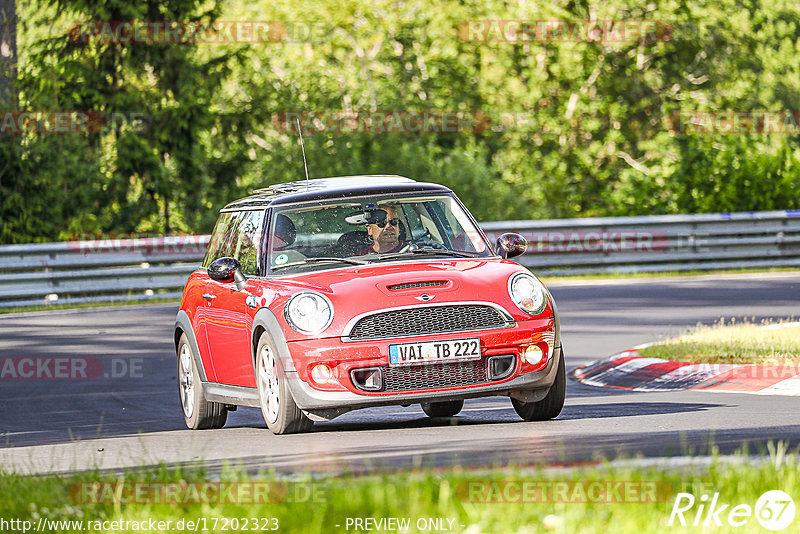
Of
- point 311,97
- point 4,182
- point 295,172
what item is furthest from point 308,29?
point 4,182

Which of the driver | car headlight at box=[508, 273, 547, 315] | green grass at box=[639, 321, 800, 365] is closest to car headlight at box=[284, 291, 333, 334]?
the driver

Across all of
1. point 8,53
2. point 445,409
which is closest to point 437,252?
point 445,409

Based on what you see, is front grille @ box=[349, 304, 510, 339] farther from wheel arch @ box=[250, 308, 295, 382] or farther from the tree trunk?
the tree trunk

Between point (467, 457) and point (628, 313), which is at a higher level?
point (467, 457)

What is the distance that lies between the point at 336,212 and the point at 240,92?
2987cm

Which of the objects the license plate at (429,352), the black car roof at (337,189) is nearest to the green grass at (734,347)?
the black car roof at (337,189)

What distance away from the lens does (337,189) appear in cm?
1034

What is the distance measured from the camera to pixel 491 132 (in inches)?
1619

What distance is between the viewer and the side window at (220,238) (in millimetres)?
11211

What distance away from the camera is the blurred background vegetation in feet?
96.0

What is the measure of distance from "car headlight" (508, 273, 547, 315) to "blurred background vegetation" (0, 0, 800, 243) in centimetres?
1925

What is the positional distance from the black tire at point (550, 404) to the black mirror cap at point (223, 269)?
2151 mm

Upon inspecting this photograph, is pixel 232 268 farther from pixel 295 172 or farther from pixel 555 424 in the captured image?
pixel 295 172

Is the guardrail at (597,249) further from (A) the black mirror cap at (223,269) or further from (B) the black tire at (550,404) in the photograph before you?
(B) the black tire at (550,404)
